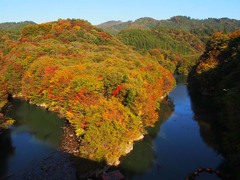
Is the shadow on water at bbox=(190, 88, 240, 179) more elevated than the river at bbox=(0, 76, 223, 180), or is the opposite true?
the shadow on water at bbox=(190, 88, 240, 179)

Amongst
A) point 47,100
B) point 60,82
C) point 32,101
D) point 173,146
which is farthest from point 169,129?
point 32,101

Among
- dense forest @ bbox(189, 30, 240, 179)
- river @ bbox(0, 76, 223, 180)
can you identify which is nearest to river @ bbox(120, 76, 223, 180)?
river @ bbox(0, 76, 223, 180)

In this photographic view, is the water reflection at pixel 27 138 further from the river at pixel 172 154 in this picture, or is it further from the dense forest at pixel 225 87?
the dense forest at pixel 225 87

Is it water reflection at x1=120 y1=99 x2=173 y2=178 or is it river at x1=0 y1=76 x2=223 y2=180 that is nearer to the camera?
water reflection at x1=120 y1=99 x2=173 y2=178

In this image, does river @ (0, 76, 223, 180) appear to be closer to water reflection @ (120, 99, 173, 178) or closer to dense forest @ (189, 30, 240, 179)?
water reflection @ (120, 99, 173, 178)

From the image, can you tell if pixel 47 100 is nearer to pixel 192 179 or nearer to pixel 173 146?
pixel 173 146

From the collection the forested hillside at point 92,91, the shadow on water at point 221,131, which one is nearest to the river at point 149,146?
the shadow on water at point 221,131

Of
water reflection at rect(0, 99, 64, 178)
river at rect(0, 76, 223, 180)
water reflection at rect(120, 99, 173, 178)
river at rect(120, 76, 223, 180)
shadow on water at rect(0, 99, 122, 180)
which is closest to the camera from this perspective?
shadow on water at rect(0, 99, 122, 180)
